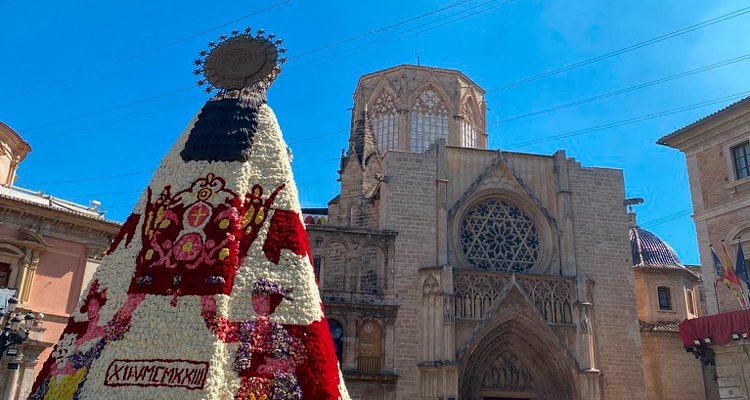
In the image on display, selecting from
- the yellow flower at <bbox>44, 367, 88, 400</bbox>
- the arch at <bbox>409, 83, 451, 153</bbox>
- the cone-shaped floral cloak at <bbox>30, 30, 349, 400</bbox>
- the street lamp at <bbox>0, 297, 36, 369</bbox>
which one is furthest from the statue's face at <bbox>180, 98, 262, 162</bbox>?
the arch at <bbox>409, 83, 451, 153</bbox>

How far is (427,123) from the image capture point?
92.6 ft

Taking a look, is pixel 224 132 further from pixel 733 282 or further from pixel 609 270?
pixel 609 270

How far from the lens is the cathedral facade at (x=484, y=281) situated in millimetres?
17953

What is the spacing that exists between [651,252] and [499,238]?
25.6 feet

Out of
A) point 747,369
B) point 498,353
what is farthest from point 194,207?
point 498,353

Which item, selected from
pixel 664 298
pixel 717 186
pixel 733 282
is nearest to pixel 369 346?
pixel 733 282

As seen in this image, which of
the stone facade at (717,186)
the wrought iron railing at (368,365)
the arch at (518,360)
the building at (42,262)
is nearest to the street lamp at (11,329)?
the building at (42,262)

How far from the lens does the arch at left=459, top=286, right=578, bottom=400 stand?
60.1 feet

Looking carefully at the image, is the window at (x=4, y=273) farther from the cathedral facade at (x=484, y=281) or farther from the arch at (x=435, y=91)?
the arch at (x=435, y=91)

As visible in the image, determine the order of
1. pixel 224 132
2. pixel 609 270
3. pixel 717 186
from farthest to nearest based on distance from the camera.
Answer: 1. pixel 609 270
2. pixel 717 186
3. pixel 224 132

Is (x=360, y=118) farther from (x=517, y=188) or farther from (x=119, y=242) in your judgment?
(x=119, y=242)

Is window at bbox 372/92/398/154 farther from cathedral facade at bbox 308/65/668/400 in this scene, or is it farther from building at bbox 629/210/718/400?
building at bbox 629/210/718/400

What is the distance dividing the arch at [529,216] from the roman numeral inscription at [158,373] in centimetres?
1524

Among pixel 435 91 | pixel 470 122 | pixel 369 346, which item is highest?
pixel 435 91
